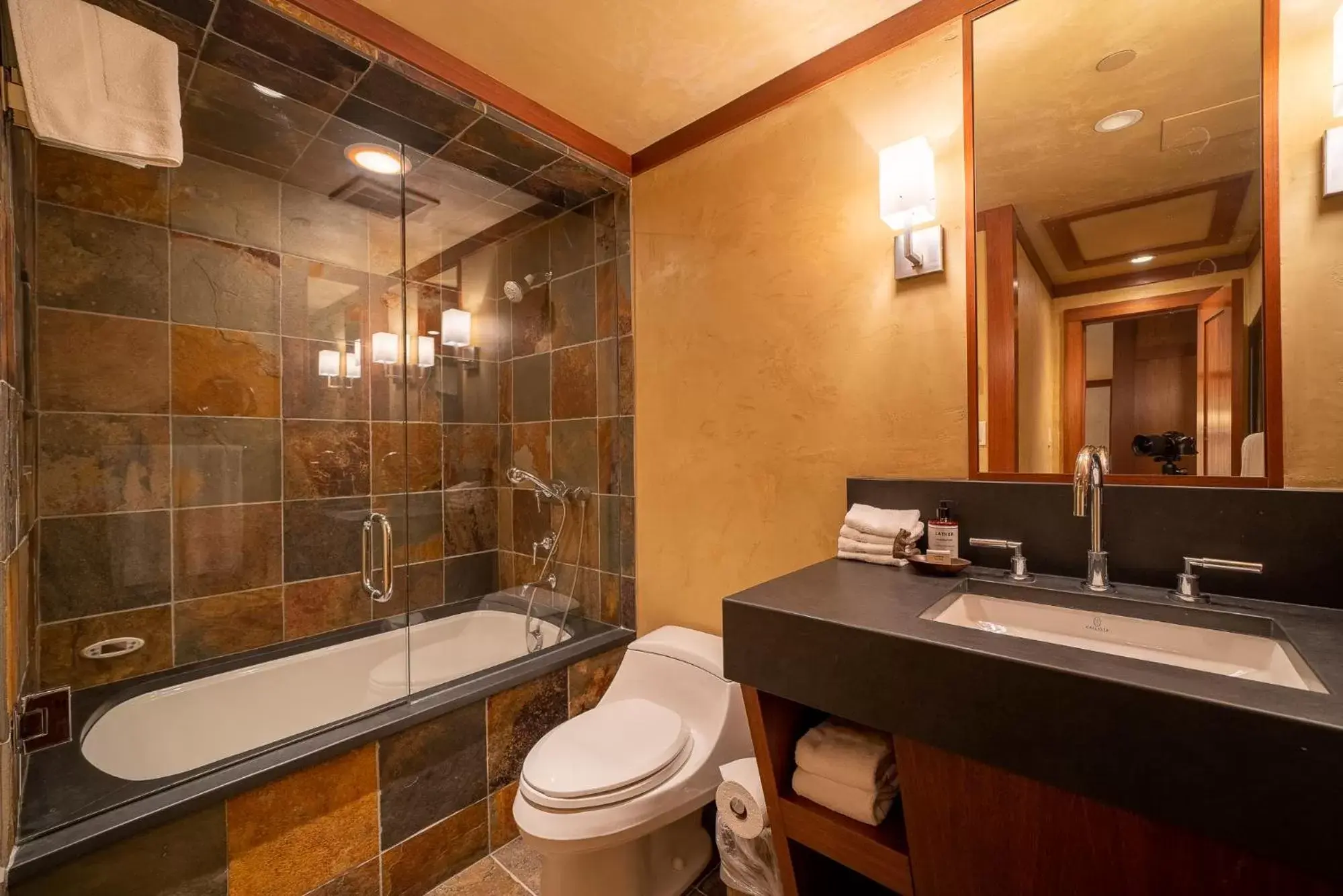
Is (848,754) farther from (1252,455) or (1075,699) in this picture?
(1252,455)

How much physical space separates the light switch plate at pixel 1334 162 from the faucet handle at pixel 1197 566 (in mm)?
728

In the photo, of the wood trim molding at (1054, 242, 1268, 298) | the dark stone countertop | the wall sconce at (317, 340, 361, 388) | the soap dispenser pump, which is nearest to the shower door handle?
the wall sconce at (317, 340, 361, 388)

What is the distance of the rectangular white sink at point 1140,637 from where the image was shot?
3.01ft

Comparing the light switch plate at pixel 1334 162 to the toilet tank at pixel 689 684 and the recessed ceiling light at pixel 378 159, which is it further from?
the recessed ceiling light at pixel 378 159

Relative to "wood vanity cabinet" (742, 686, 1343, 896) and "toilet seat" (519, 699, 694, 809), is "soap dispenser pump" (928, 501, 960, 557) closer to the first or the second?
"wood vanity cabinet" (742, 686, 1343, 896)

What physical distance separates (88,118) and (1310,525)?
2.74m

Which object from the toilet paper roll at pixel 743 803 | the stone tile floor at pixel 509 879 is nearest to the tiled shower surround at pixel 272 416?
the stone tile floor at pixel 509 879

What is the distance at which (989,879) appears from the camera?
86 cm

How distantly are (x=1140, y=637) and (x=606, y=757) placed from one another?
4.09ft

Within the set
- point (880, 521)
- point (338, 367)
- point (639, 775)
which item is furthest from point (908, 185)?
point (338, 367)

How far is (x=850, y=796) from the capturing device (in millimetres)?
1064

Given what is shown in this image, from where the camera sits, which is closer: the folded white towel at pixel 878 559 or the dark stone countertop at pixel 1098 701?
the dark stone countertop at pixel 1098 701

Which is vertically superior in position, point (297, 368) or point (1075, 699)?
point (297, 368)

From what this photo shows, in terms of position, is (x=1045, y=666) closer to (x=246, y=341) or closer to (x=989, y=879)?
(x=989, y=879)
